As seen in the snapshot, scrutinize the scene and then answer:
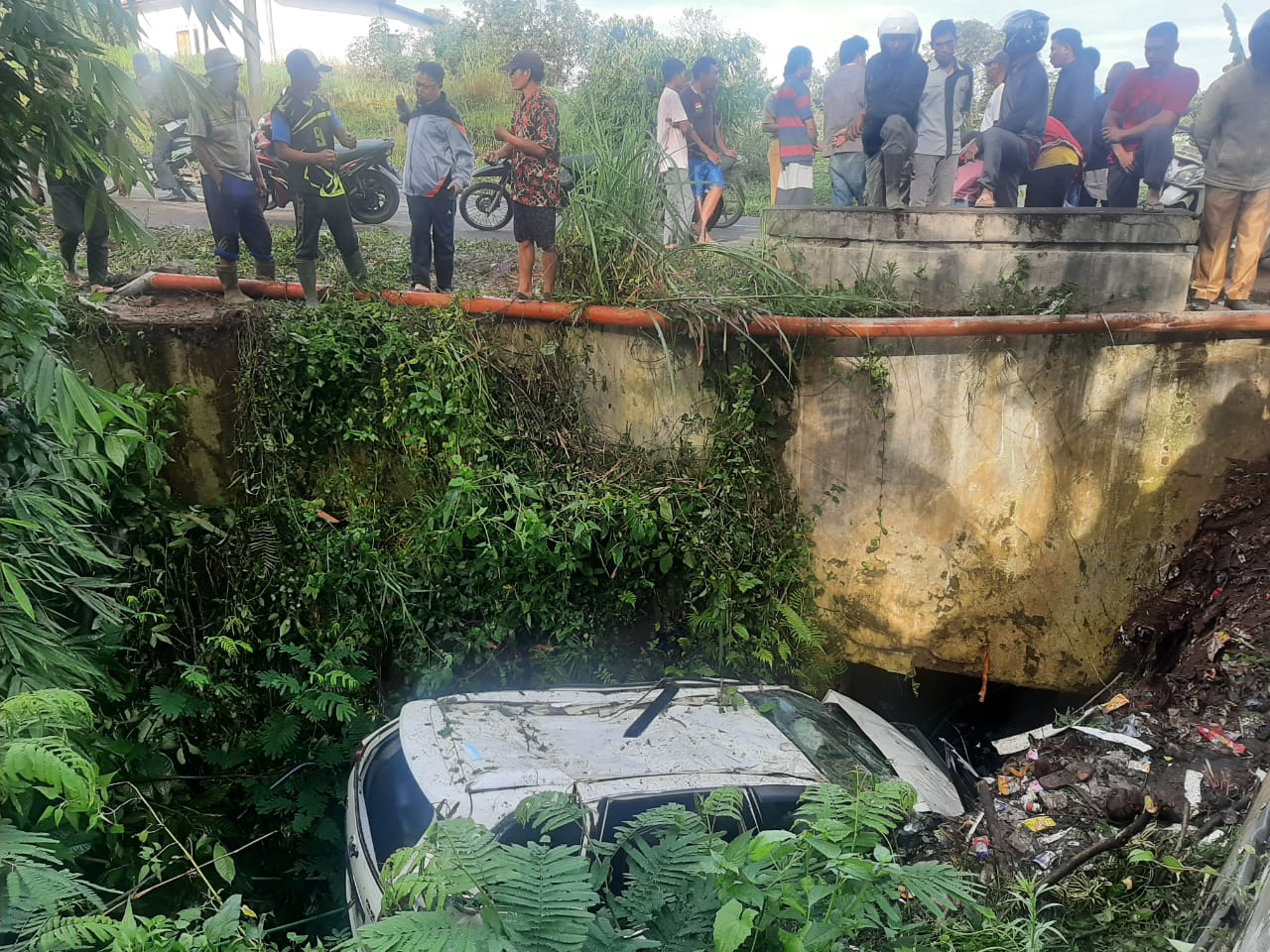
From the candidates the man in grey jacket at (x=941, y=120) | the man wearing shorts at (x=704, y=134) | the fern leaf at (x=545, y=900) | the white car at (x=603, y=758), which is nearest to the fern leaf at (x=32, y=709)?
the white car at (x=603, y=758)

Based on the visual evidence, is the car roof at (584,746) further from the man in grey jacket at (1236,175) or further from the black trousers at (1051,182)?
the black trousers at (1051,182)

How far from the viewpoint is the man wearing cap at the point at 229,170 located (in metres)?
5.04

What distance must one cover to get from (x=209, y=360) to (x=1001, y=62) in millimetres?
5618

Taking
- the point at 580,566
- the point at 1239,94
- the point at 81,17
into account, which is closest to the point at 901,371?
the point at 580,566

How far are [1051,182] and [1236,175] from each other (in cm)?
115

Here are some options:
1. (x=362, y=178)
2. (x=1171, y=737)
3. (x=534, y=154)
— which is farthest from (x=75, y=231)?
(x=1171, y=737)

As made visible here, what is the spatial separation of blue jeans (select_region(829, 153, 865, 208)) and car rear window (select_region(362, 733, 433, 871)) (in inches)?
193

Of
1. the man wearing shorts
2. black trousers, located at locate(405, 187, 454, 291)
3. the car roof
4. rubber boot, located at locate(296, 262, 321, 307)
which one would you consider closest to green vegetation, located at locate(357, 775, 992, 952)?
the car roof

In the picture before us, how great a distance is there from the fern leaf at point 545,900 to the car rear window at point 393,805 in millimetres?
1302

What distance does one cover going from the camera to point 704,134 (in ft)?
21.2

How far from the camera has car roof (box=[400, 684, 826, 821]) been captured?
326 cm

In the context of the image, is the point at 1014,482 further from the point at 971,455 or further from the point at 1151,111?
the point at 1151,111

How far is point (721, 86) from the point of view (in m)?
6.71

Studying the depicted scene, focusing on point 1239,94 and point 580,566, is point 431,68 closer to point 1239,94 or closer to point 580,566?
point 580,566
